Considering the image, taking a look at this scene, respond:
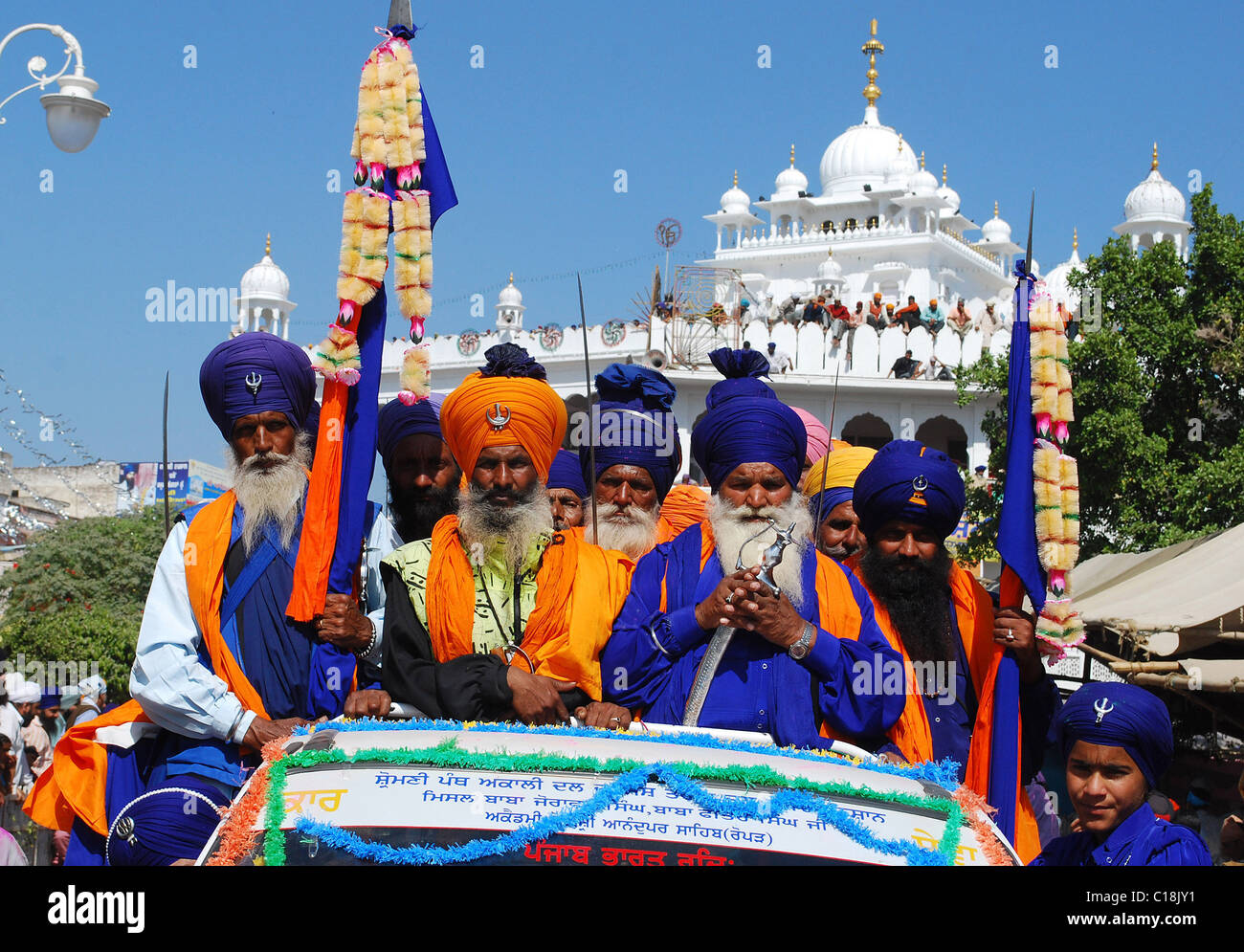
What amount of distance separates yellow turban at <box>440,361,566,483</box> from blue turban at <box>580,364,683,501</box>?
4.38 ft

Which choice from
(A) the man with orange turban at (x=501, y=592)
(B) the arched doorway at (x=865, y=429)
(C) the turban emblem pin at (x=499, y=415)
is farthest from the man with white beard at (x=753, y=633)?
(B) the arched doorway at (x=865, y=429)

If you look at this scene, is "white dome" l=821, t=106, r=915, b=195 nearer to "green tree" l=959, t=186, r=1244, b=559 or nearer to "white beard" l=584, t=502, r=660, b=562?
"green tree" l=959, t=186, r=1244, b=559

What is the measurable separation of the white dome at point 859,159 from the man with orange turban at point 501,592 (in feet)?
145

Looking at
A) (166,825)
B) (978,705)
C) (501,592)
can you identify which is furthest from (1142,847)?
(166,825)

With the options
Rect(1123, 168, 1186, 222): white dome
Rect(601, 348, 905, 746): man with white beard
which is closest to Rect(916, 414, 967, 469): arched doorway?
Rect(1123, 168, 1186, 222): white dome

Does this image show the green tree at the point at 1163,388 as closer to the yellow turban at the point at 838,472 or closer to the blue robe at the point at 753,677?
the yellow turban at the point at 838,472

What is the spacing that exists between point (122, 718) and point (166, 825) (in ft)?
1.85

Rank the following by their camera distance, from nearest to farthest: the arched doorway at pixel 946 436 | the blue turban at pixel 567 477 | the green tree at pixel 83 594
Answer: the blue turban at pixel 567 477 < the green tree at pixel 83 594 < the arched doorway at pixel 946 436

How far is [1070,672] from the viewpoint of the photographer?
1642cm

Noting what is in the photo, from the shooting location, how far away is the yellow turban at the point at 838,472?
5590 millimetres

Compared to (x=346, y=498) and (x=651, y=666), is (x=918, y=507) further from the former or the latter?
(x=346, y=498)

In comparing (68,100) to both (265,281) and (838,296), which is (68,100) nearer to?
(838,296)

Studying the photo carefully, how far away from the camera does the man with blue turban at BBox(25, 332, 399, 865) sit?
397cm

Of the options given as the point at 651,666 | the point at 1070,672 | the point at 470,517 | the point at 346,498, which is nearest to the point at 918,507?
the point at 651,666
